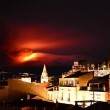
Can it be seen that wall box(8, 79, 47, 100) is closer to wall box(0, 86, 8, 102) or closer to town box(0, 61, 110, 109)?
town box(0, 61, 110, 109)

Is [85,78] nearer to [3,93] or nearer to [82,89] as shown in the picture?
[82,89]

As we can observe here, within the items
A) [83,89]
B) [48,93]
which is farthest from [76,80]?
[48,93]

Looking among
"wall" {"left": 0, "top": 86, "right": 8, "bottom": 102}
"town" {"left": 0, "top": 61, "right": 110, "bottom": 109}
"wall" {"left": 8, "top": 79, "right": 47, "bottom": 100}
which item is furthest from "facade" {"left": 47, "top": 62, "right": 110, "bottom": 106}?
"wall" {"left": 0, "top": 86, "right": 8, "bottom": 102}

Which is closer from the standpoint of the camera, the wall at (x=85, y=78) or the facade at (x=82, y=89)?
the facade at (x=82, y=89)

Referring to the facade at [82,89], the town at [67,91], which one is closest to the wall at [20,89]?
the town at [67,91]

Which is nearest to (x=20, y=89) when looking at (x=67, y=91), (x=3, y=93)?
(x=3, y=93)

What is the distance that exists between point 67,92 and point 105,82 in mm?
7160

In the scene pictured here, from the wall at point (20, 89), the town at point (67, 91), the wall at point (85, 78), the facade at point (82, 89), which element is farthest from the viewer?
the wall at point (85, 78)

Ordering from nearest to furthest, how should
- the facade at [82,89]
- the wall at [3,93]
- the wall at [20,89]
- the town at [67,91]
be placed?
the wall at [3,93] < the town at [67,91] < the wall at [20,89] < the facade at [82,89]

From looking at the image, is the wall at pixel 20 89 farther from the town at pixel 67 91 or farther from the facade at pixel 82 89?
the facade at pixel 82 89

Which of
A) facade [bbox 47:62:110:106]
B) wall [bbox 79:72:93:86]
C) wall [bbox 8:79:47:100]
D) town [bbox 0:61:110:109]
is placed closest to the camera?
town [bbox 0:61:110:109]

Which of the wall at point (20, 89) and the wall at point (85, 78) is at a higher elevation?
the wall at point (85, 78)

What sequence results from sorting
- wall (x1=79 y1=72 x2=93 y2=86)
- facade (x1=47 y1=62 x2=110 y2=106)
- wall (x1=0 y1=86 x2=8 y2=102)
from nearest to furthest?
wall (x1=0 y1=86 x2=8 y2=102) → facade (x1=47 y1=62 x2=110 y2=106) → wall (x1=79 y1=72 x2=93 y2=86)

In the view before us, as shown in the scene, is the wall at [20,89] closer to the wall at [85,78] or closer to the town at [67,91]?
the town at [67,91]
